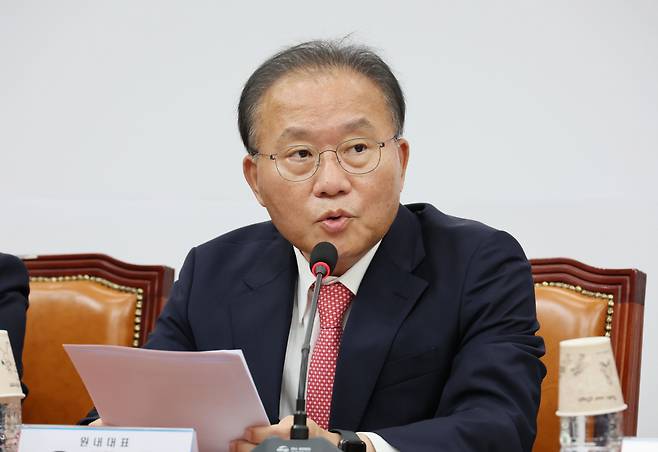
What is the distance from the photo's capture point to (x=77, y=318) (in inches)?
116

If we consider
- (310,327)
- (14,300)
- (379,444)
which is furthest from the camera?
(14,300)

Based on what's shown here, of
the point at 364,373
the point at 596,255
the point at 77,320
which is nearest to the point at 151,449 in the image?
the point at 364,373

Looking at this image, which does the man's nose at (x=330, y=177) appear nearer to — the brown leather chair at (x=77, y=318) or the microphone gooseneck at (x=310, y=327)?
the microphone gooseneck at (x=310, y=327)

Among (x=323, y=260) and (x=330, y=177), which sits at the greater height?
(x=330, y=177)

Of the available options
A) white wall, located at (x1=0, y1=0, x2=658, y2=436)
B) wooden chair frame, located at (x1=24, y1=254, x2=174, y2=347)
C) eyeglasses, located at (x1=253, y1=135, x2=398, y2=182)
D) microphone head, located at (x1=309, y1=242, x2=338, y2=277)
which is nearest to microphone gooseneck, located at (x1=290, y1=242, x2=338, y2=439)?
microphone head, located at (x1=309, y1=242, x2=338, y2=277)

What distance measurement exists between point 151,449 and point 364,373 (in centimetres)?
76

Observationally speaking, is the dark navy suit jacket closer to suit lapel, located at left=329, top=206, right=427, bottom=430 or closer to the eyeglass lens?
suit lapel, located at left=329, top=206, right=427, bottom=430

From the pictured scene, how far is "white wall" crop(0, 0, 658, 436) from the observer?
10.3 feet

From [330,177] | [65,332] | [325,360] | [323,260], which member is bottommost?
[65,332]

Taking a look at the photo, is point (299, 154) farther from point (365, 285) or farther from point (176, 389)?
point (176, 389)

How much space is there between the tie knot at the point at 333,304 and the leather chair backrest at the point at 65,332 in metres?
0.80

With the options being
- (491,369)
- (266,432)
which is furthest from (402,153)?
(266,432)

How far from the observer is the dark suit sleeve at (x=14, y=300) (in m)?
2.78

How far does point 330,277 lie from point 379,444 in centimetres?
60
